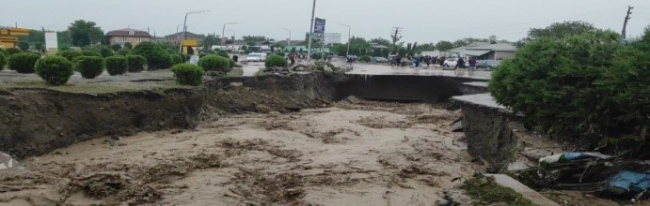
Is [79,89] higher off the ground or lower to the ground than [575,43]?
lower

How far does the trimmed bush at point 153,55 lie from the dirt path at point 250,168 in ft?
29.8

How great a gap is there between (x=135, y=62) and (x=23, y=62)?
17.9 ft

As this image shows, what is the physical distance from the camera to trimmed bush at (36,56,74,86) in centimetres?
1315

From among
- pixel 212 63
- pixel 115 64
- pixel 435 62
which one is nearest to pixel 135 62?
pixel 212 63

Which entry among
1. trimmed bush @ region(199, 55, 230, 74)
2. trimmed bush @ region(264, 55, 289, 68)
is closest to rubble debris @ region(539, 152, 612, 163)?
trimmed bush @ region(199, 55, 230, 74)

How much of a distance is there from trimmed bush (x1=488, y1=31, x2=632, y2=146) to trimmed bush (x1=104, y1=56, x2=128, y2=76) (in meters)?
13.8

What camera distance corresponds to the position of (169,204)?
25.1 feet

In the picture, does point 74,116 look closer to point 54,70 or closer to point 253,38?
point 54,70

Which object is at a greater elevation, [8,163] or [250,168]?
[8,163]

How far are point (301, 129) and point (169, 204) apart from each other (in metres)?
9.26

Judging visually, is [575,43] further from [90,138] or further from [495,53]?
[495,53]

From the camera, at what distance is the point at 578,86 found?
7633 millimetres

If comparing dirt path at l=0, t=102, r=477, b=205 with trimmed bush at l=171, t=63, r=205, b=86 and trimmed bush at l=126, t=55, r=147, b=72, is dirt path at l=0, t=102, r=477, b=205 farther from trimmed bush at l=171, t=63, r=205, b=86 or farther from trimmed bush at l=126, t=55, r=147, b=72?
trimmed bush at l=126, t=55, r=147, b=72

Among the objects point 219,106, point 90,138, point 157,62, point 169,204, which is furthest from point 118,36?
point 169,204
